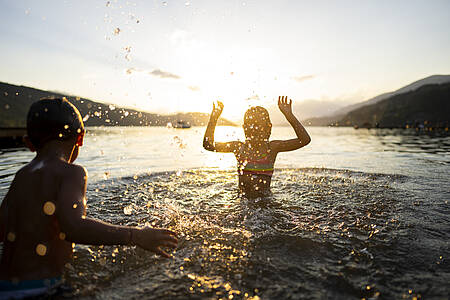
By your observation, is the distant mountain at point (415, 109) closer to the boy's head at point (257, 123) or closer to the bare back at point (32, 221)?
the boy's head at point (257, 123)

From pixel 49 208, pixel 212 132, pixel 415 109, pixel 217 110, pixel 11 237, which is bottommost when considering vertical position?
pixel 11 237

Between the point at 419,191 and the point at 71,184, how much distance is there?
7.86 metres

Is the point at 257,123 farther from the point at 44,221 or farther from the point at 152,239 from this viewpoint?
the point at 44,221

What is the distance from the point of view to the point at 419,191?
6.60 m

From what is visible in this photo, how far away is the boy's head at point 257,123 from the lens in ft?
18.2

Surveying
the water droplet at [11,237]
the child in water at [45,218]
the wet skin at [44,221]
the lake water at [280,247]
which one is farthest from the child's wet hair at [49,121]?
the lake water at [280,247]

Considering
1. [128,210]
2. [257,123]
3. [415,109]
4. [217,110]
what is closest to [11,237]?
[128,210]

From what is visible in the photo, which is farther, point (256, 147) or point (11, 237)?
point (256, 147)

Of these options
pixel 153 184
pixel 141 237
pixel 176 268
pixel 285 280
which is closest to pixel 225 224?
pixel 176 268

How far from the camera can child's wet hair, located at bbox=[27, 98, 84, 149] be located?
2.18 metres

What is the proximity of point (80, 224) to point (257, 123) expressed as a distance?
13.6ft

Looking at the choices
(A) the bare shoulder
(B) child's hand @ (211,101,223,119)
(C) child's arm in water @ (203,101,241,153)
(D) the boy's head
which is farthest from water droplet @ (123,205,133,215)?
(A) the bare shoulder

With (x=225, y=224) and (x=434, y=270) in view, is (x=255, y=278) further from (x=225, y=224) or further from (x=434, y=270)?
(x=434, y=270)

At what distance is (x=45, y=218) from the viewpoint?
2129 millimetres
